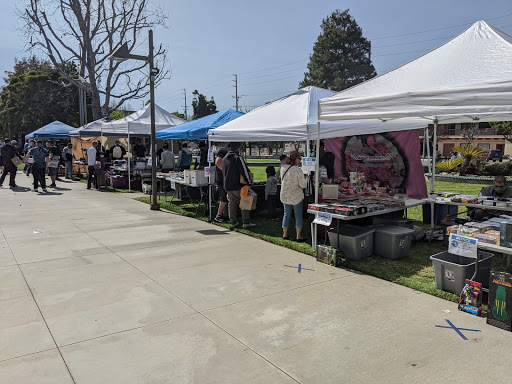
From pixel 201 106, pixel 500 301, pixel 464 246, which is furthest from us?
pixel 201 106

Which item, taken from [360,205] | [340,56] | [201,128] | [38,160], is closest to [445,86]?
[360,205]

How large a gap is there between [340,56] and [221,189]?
55654 mm

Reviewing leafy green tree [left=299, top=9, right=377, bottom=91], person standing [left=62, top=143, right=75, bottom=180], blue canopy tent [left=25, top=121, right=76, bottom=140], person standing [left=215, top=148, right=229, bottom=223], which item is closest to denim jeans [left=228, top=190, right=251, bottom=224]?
person standing [left=215, top=148, right=229, bottom=223]

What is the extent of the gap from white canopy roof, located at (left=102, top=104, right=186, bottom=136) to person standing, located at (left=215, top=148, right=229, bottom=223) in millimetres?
6750

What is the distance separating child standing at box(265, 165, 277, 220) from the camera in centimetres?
948

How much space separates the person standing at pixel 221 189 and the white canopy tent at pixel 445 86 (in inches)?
Result: 124

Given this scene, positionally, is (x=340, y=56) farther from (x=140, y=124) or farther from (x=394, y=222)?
(x=394, y=222)

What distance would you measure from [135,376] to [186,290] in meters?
1.91

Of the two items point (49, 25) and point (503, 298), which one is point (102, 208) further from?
point (49, 25)

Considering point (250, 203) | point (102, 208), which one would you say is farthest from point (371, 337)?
point (102, 208)

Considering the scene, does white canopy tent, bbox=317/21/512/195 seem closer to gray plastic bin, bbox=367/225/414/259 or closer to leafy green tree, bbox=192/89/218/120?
gray plastic bin, bbox=367/225/414/259

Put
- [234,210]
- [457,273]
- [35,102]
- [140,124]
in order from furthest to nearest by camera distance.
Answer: [35,102]
[140,124]
[234,210]
[457,273]

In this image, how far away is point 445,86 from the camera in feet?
16.0

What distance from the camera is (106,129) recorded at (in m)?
16.1
